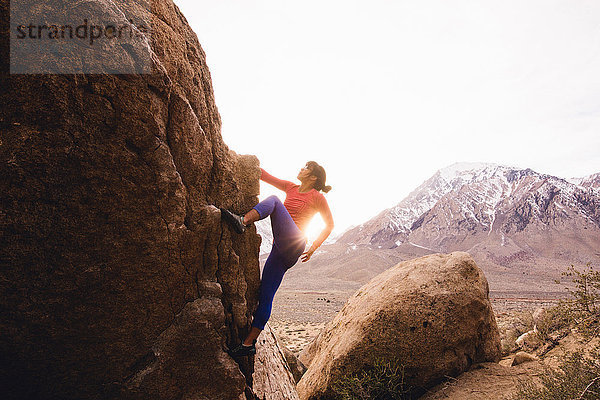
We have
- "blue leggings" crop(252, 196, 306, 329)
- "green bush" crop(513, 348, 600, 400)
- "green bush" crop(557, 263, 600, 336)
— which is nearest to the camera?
"blue leggings" crop(252, 196, 306, 329)

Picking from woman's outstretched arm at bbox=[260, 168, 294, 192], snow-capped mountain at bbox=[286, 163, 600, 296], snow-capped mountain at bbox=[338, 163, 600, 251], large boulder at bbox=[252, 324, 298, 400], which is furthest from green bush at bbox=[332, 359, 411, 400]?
snow-capped mountain at bbox=[338, 163, 600, 251]

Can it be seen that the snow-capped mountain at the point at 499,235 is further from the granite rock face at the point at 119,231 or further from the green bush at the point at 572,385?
Answer: the granite rock face at the point at 119,231

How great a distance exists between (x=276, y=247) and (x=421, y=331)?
122 inches

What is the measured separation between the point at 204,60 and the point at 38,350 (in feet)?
10.2

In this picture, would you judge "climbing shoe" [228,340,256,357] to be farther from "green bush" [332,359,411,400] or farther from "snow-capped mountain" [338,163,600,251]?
"snow-capped mountain" [338,163,600,251]

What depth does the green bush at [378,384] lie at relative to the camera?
478 cm

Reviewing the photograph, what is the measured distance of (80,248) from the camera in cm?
234

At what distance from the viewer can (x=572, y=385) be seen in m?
3.83

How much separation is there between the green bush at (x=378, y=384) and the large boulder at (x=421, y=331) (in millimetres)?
92

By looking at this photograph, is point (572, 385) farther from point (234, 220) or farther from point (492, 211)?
point (492, 211)

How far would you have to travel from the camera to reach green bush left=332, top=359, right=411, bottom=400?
478 cm

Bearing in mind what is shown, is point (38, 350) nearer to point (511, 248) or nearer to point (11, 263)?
point (11, 263)

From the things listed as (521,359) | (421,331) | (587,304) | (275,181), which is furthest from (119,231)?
(521,359)

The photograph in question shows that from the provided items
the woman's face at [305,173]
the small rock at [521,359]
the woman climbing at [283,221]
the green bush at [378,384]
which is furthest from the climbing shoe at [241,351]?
the small rock at [521,359]
